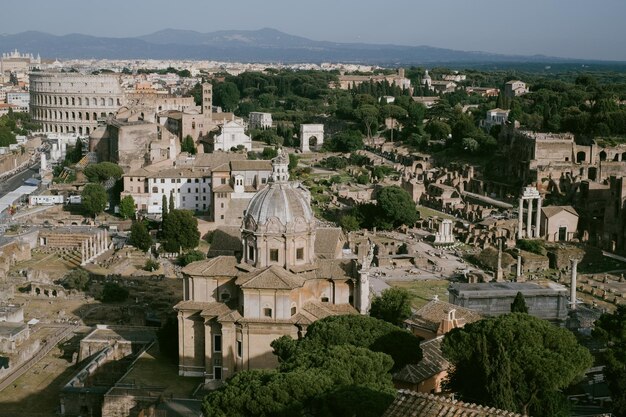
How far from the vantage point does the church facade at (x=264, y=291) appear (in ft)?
90.7

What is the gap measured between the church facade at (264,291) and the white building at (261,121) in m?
68.9

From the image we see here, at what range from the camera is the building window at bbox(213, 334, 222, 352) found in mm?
28484

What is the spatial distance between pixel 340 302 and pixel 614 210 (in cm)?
2835

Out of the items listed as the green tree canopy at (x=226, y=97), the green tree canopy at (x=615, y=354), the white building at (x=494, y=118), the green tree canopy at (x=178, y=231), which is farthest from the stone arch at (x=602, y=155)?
the green tree canopy at (x=226, y=97)

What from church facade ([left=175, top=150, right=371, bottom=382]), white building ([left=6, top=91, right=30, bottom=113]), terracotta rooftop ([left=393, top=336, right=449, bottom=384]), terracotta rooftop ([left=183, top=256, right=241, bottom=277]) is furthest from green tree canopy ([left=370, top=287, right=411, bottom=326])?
white building ([left=6, top=91, right=30, bottom=113])

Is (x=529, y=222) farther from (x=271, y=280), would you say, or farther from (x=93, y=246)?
(x=271, y=280)

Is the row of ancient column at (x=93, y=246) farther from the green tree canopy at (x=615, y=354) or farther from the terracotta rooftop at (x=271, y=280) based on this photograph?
the green tree canopy at (x=615, y=354)

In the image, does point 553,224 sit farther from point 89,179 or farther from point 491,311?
point 89,179

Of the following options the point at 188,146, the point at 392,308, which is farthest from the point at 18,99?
the point at 392,308

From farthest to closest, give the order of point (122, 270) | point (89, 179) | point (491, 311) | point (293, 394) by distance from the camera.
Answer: point (89, 179)
point (122, 270)
point (491, 311)
point (293, 394)

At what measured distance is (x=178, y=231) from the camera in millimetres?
48562

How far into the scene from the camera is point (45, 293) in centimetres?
4162

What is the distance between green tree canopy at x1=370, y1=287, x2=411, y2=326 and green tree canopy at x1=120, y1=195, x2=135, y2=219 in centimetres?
2664

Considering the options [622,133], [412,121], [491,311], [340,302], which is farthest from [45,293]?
[412,121]
